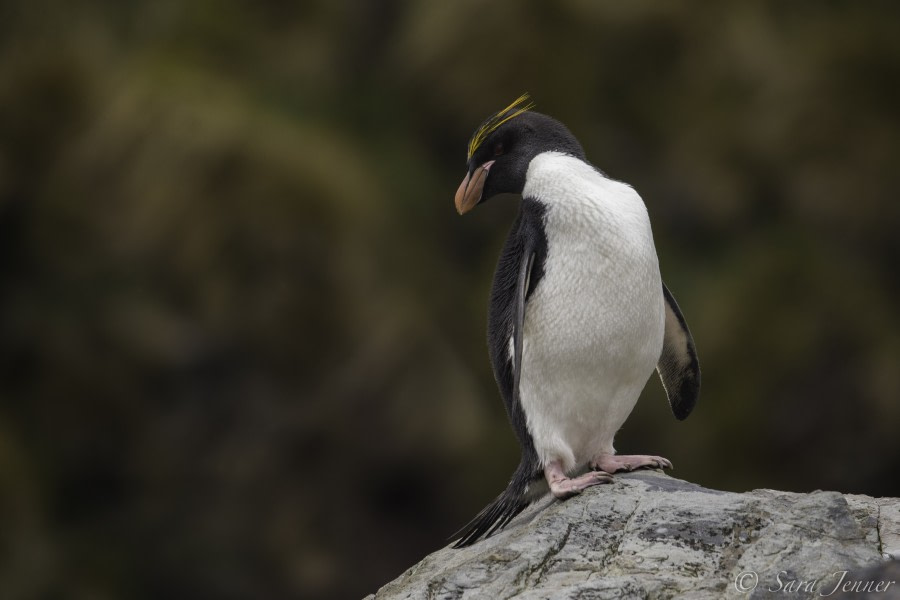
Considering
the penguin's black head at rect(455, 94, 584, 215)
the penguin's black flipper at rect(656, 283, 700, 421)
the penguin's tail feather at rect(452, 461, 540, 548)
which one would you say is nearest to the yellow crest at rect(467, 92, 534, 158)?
the penguin's black head at rect(455, 94, 584, 215)

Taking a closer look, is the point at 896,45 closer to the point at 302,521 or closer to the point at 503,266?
the point at 302,521

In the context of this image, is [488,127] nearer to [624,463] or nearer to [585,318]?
[585,318]

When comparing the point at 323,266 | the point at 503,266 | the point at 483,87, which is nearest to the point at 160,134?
the point at 323,266

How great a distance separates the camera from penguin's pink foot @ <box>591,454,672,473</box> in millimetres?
2428

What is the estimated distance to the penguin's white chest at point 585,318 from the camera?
2316mm

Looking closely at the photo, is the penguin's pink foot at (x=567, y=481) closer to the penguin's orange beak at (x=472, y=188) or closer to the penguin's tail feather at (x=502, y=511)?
the penguin's tail feather at (x=502, y=511)

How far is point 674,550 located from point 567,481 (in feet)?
1.05

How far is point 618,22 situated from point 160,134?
2.72m

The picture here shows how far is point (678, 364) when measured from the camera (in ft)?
9.05

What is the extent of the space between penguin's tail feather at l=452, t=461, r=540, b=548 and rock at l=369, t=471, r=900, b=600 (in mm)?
65

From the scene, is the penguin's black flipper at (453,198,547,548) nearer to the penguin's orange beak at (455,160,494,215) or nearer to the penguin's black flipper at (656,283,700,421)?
the penguin's orange beak at (455,160,494,215)

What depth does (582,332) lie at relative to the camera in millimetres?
2314

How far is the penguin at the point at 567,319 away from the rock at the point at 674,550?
4.5 inches

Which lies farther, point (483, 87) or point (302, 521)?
point (483, 87)
